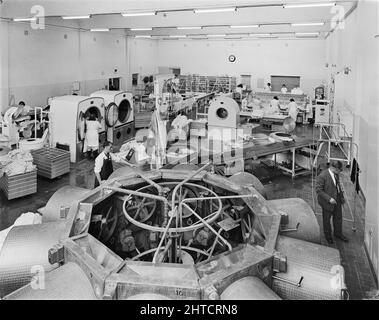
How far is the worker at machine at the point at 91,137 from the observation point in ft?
29.7

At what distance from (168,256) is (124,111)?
358 inches

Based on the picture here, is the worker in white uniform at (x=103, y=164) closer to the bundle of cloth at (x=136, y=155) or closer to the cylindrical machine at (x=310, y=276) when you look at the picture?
the bundle of cloth at (x=136, y=155)

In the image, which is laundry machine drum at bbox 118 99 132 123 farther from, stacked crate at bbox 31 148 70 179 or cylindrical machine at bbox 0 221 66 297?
cylindrical machine at bbox 0 221 66 297

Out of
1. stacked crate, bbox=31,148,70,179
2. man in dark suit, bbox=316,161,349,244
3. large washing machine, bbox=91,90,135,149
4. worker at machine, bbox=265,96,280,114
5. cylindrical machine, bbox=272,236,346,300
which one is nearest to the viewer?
cylindrical machine, bbox=272,236,346,300

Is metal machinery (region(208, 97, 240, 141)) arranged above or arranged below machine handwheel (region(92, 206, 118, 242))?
above

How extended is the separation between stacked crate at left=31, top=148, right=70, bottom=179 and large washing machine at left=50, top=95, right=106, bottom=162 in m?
0.86

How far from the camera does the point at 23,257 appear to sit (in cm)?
277

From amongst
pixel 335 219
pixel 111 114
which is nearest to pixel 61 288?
pixel 335 219

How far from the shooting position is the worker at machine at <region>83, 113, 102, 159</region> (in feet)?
29.7

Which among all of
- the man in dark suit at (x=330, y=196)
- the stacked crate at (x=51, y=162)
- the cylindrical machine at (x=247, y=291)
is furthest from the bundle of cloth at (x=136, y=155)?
the cylindrical machine at (x=247, y=291)

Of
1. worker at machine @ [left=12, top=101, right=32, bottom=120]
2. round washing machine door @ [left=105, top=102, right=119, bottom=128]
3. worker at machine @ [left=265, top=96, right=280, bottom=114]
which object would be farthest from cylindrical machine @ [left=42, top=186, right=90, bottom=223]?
worker at machine @ [left=265, top=96, right=280, bottom=114]

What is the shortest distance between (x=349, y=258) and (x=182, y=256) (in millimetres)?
2585

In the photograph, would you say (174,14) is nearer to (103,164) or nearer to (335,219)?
(103,164)

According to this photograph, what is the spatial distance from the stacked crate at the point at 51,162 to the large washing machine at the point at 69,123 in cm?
86
